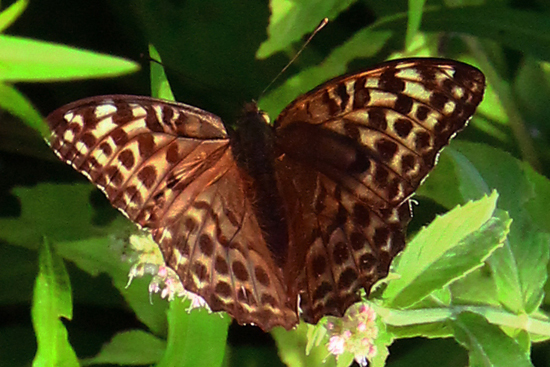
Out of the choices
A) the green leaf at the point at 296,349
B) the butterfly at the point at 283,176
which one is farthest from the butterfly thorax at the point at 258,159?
the green leaf at the point at 296,349

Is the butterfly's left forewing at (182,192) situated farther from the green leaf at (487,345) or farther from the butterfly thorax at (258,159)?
the green leaf at (487,345)

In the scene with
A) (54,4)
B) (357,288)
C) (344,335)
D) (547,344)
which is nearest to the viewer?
(357,288)

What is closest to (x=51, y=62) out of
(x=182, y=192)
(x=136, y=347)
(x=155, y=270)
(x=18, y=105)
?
(x=18, y=105)

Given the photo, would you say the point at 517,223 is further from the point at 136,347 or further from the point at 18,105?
the point at 18,105

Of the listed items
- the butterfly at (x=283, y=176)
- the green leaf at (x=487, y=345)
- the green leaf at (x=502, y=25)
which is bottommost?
the green leaf at (x=487, y=345)

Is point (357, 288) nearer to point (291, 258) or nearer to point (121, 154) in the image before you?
point (291, 258)

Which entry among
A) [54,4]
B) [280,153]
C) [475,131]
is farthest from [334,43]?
[54,4]

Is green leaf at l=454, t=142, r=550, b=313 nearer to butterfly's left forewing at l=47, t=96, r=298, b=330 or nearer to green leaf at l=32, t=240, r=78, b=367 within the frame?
butterfly's left forewing at l=47, t=96, r=298, b=330
